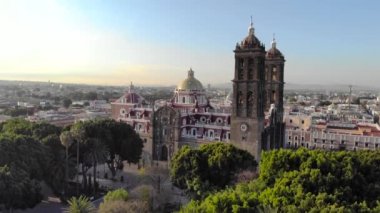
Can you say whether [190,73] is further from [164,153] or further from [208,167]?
[208,167]

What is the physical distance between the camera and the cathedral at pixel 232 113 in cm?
4300

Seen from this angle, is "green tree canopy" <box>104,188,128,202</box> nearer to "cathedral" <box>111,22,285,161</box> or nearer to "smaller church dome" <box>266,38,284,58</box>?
"cathedral" <box>111,22,285,161</box>

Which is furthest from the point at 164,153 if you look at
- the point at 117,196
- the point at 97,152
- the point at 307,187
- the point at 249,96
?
the point at 307,187

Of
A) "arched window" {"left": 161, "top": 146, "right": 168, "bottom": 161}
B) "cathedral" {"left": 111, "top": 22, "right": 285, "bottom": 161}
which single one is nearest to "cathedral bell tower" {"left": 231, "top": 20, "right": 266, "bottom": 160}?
"cathedral" {"left": 111, "top": 22, "right": 285, "bottom": 161}

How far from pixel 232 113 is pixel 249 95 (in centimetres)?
259

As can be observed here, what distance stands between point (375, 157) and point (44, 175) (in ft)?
88.3

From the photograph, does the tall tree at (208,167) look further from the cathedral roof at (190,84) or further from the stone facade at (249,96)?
the cathedral roof at (190,84)

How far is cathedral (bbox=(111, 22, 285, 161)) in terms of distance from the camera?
4300cm

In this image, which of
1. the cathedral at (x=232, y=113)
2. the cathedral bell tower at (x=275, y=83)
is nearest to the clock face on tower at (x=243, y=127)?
the cathedral at (x=232, y=113)

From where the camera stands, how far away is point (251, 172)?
110ft

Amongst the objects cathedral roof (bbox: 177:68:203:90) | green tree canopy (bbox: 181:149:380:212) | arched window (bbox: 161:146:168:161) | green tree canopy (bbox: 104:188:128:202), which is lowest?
arched window (bbox: 161:146:168:161)

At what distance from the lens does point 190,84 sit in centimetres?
6100

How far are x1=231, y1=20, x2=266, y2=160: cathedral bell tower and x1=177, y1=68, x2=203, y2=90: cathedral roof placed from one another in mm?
17643

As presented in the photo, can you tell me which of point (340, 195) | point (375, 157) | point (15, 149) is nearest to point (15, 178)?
point (15, 149)
